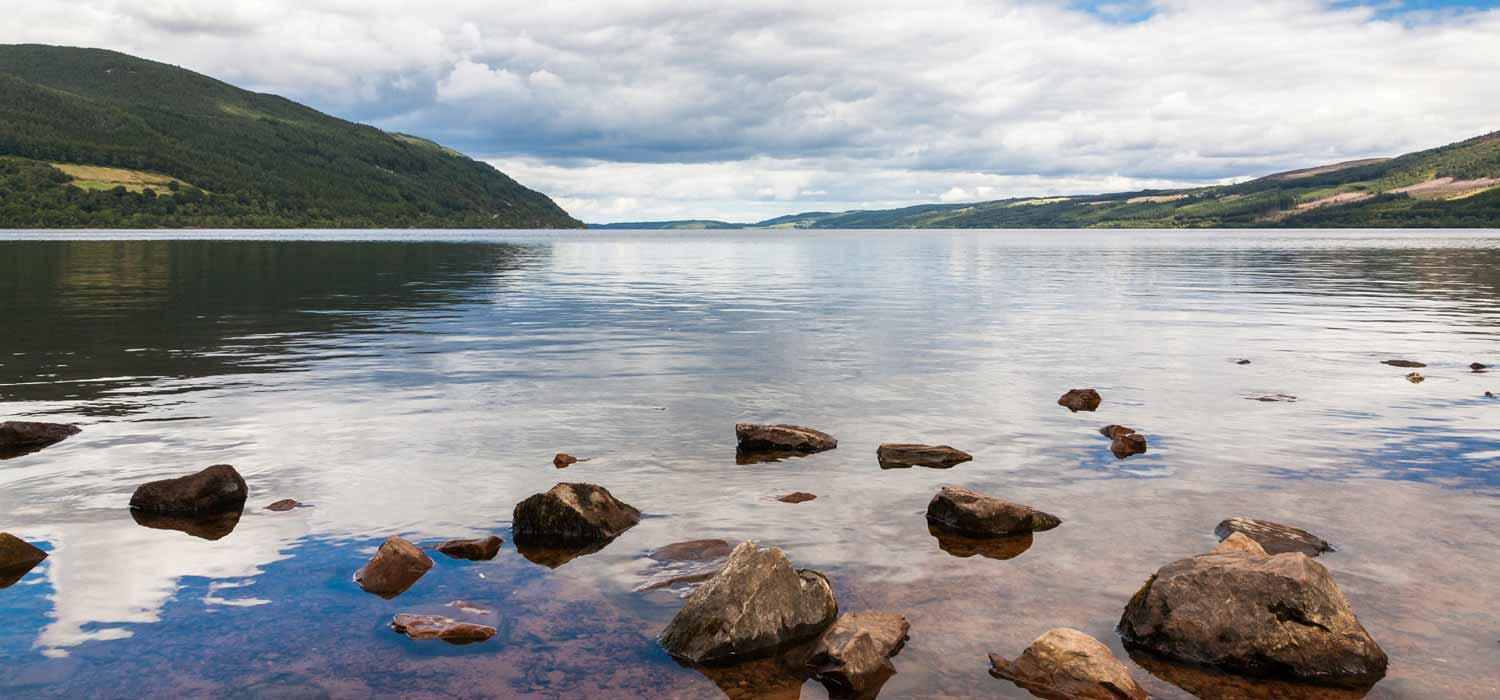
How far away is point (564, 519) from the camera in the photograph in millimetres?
17516

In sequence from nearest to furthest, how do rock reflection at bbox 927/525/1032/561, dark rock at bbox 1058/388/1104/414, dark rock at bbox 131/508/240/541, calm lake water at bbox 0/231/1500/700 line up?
1. calm lake water at bbox 0/231/1500/700
2. rock reflection at bbox 927/525/1032/561
3. dark rock at bbox 131/508/240/541
4. dark rock at bbox 1058/388/1104/414

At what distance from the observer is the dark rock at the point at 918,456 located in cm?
2312

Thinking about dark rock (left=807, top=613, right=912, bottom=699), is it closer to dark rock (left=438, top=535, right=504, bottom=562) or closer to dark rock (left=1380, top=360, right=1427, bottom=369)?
→ dark rock (left=438, top=535, right=504, bottom=562)

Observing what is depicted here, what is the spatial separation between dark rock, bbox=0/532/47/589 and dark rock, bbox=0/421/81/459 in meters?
8.82

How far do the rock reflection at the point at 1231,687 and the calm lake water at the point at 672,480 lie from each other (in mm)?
→ 88

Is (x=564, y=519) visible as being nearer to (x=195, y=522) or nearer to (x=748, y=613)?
(x=748, y=613)

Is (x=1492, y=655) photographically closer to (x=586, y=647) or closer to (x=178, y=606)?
(x=586, y=647)

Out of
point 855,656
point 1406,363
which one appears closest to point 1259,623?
point 855,656

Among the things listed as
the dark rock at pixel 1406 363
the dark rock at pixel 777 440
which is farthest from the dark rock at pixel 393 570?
the dark rock at pixel 1406 363

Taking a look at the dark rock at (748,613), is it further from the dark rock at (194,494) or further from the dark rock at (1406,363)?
the dark rock at (1406,363)

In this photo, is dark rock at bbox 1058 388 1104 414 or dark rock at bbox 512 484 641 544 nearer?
dark rock at bbox 512 484 641 544

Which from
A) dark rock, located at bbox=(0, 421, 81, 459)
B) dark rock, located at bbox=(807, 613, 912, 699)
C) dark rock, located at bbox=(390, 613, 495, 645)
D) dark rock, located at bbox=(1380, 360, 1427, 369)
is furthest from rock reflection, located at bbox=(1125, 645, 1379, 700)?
dark rock, located at bbox=(1380, 360, 1427, 369)

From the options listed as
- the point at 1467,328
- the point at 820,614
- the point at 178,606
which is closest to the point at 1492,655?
the point at 820,614

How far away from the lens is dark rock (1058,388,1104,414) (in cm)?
3011
